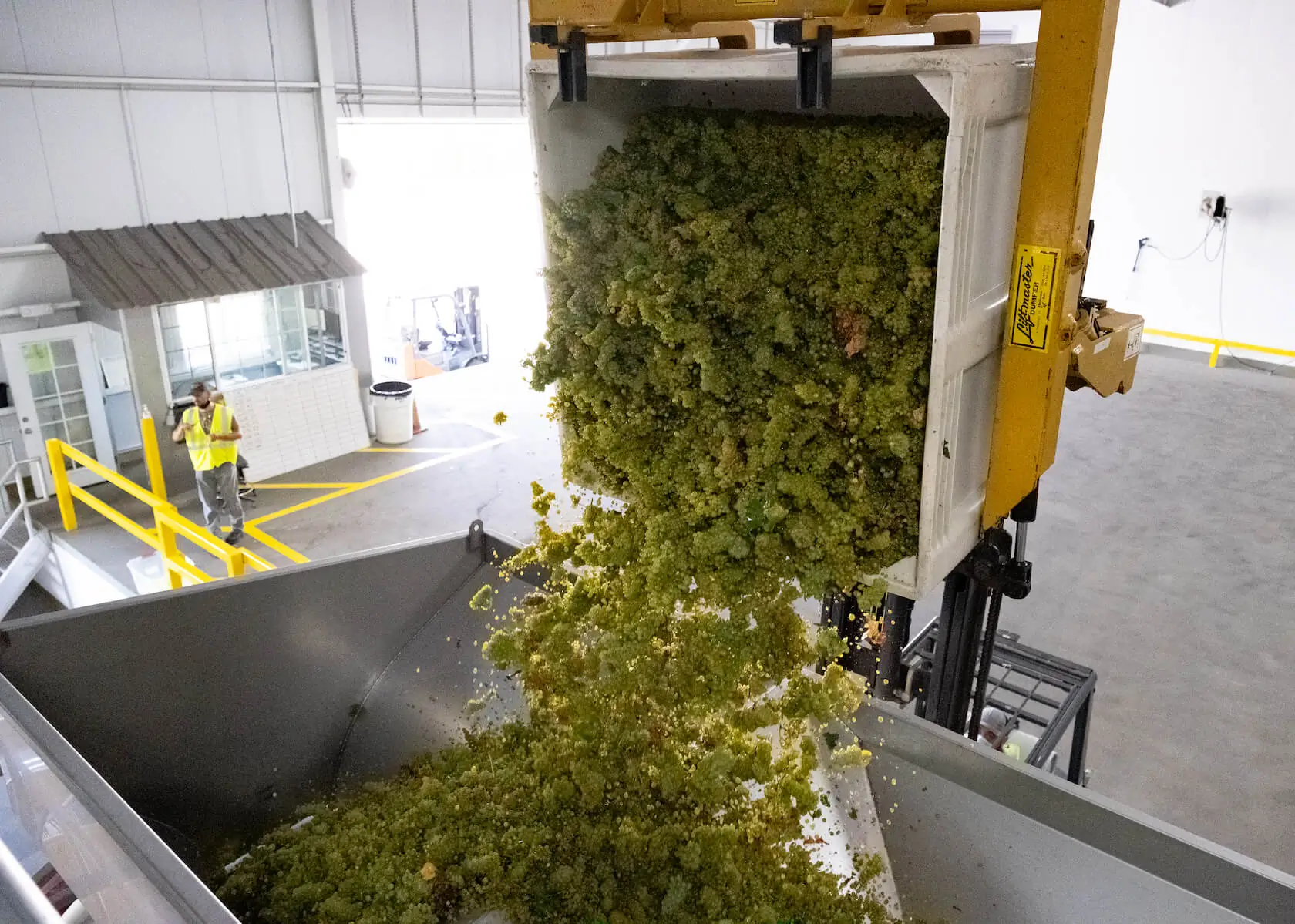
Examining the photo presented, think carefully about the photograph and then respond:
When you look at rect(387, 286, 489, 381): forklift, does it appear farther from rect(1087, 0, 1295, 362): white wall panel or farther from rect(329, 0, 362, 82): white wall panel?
rect(1087, 0, 1295, 362): white wall panel

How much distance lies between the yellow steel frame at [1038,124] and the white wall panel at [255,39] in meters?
8.13

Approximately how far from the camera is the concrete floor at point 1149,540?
220 inches

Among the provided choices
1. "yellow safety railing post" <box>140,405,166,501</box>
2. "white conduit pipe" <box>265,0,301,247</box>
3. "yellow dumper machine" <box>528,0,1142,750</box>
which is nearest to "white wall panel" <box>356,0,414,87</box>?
"white conduit pipe" <box>265,0,301,247</box>

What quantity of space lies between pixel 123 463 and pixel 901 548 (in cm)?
929

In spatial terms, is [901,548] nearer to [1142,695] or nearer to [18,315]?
[1142,695]

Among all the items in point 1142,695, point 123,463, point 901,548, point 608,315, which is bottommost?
point 1142,695

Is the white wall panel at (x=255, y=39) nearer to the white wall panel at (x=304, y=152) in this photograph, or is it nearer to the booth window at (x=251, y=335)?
the white wall panel at (x=304, y=152)

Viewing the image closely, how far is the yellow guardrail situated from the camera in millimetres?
5410

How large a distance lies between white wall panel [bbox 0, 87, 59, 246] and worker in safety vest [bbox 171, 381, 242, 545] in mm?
2294

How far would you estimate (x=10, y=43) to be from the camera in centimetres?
817

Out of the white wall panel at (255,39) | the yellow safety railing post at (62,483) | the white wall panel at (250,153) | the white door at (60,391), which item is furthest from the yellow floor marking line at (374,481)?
the white wall panel at (255,39)

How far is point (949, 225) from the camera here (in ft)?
8.07

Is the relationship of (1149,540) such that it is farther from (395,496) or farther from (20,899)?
(20,899)

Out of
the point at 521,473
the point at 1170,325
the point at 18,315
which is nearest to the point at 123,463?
the point at 18,315
